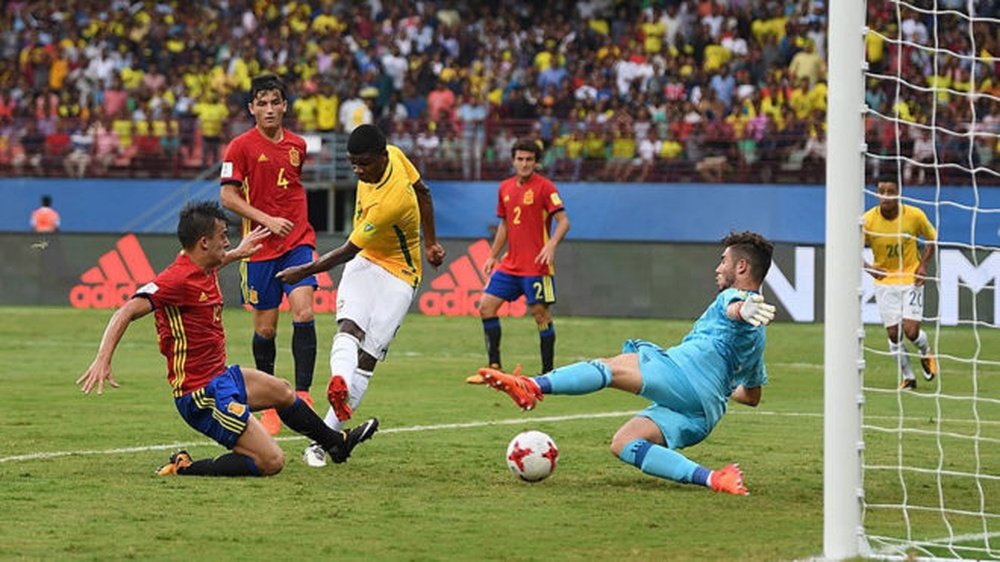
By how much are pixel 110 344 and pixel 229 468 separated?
→ 1094 mm

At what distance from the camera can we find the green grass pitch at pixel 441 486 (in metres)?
7.17

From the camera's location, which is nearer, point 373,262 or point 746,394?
point 746,394

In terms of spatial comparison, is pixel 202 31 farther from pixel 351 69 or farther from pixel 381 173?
pixel 381 173

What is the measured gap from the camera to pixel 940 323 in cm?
1183

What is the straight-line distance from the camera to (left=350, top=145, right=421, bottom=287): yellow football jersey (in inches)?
410

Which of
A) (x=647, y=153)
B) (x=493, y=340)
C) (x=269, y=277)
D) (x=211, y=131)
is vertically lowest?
(x=493, y=340)

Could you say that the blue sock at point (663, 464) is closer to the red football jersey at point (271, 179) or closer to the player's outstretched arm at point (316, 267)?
the player's outstretched arm at point (316, 267)

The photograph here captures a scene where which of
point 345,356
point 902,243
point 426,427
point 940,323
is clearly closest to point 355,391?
point 345,356

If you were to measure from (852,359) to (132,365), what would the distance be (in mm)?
11664

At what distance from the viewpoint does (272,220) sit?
10.8 meters

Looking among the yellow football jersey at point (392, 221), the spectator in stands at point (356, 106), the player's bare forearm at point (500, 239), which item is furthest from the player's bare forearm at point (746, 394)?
the spectator in stands at point (356, 106)

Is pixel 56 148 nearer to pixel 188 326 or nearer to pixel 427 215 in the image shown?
pixel 427 215

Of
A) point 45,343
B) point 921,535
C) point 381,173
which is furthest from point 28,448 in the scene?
point 45,343

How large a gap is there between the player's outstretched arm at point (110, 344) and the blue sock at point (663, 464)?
2.54 meters
